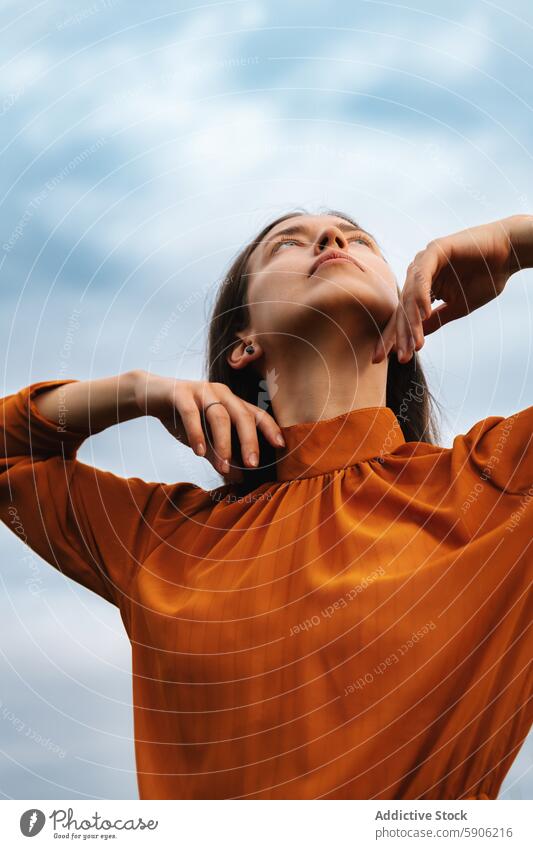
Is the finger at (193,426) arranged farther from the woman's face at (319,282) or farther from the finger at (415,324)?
the finger at (415,324)

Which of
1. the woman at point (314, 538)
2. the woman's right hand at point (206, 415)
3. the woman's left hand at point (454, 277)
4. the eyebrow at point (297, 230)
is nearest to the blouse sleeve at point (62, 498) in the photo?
the woman at point (314, 538)

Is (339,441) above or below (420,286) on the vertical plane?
below

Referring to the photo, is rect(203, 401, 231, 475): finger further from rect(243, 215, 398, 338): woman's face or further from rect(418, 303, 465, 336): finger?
rect(418, 303, 465, 336): finger

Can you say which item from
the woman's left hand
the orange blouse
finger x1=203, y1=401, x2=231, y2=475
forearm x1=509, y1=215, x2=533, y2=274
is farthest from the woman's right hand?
forearm x1=509, y1=215, x2=533, y2=274

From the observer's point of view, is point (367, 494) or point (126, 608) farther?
point (126, 608)

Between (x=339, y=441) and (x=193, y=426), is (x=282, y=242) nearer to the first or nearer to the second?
(x=339, y=441)

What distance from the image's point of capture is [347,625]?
184 centimetres

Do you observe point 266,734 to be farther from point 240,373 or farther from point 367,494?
point 240,373

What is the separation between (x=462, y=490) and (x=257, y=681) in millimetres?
595

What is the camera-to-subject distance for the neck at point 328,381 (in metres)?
2.18

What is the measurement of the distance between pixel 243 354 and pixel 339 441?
1.27 feet

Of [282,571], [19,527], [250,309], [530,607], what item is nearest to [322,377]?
[250,309]

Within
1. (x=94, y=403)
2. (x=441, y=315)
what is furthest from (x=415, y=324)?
(x=94, y=403)

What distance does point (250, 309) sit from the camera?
7.80 feet
